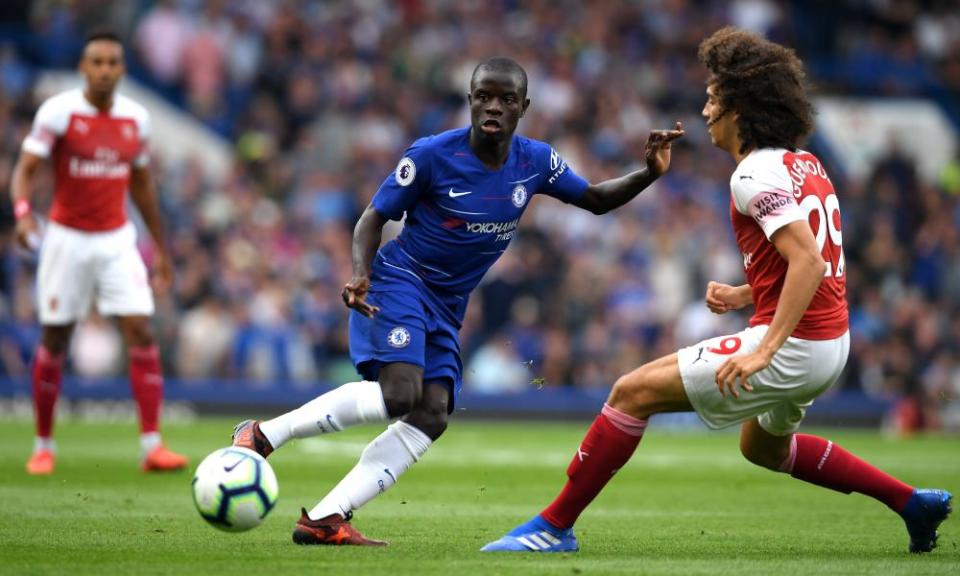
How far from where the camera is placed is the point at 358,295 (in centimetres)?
657

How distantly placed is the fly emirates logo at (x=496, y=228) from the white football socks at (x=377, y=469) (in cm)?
102

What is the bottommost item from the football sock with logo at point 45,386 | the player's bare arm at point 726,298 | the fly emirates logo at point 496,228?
the football sock with logo at point 45,386

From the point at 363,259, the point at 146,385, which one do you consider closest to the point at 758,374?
the point at 363,259

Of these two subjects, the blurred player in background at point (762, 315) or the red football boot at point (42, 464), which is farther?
the red football boot at point (42, 464)

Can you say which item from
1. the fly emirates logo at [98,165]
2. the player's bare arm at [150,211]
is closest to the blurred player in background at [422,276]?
the fly emirates logo at [98,165]

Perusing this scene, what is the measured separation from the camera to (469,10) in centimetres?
2339

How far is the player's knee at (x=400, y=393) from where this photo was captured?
6.70 m

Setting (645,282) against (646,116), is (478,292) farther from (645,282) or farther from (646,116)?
(646,116)

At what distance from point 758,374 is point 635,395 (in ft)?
1.87

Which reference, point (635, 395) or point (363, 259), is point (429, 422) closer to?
point (363, 259)

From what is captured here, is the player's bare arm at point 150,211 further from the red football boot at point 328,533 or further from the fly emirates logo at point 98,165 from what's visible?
the red football boot at point 328,533

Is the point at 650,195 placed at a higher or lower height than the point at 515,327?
higher

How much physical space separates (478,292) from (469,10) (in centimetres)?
655

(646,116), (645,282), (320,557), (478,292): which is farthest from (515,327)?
(320,557)
